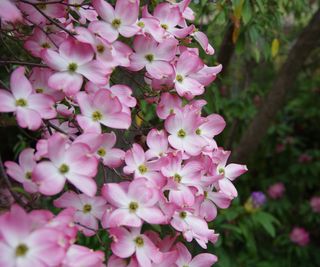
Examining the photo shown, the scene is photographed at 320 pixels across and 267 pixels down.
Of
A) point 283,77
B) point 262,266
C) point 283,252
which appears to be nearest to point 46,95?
point 283,77

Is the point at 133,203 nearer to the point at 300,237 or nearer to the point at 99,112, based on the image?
the point at 99,112

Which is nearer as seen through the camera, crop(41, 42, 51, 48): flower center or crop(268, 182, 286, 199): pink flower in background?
crop(41, 42, 51, 48): flower center

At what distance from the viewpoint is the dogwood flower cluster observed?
0.59 m

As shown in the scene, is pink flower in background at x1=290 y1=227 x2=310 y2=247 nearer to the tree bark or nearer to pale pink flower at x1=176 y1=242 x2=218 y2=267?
the tree bark

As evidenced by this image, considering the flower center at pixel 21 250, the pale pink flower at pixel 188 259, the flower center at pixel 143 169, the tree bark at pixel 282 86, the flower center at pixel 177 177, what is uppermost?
the flower center at pixel 21 250

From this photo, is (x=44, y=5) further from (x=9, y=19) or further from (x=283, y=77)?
(x=283, y=77)

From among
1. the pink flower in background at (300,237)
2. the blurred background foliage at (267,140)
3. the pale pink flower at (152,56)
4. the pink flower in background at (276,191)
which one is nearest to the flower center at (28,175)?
the pale pink flower at (152,56)

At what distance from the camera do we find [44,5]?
0.73 metres

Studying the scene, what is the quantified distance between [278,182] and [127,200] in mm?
2482

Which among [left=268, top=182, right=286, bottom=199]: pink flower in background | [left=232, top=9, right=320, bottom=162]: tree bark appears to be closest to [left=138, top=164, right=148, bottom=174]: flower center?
[left=232, top=9, right=320, bottom=162]: tree bark

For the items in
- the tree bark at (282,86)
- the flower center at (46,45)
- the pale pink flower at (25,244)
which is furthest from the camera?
the tree bark at (282,86)

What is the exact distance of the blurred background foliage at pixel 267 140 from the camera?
180cm

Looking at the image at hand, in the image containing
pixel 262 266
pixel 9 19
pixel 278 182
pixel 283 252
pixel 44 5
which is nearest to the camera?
pixel 9 19

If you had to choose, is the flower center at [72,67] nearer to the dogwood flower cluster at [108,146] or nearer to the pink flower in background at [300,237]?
the dogwood flower cluster at [108,146]
